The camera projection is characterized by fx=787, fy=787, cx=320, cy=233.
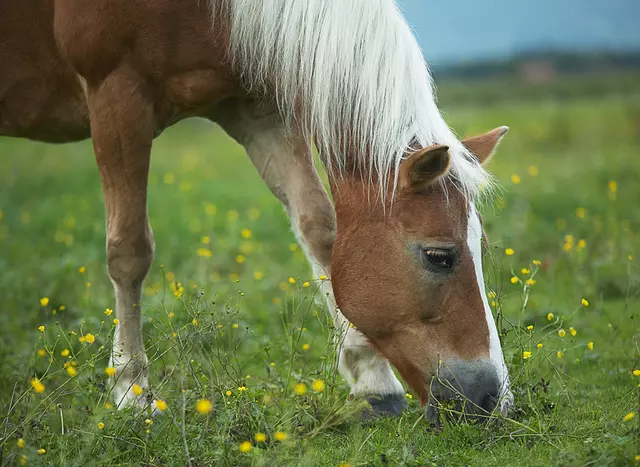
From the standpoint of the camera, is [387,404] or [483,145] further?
[387,404]

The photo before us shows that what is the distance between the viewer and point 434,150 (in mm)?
3088

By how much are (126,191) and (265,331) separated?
5.36 ft

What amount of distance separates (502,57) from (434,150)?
21.2 meters

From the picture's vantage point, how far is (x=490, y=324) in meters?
3.24

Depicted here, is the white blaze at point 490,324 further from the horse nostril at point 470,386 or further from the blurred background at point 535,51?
the blurred background at point 535,51

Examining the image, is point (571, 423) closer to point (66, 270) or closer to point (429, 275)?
point (429, 275)

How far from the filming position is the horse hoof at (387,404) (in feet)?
12.1

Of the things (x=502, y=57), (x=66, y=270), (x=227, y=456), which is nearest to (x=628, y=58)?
(x=502, y=57)

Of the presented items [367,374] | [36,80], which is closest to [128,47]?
[36,80]

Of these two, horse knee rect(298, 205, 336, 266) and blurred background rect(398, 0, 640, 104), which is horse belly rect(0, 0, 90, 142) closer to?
horse knee rect(298, 205, 336, 266)

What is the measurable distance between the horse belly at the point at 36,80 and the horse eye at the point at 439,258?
206 centimetres

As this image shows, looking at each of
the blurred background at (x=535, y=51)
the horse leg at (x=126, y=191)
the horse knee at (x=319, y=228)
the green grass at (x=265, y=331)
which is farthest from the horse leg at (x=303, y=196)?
the blurred background at (x=535, y=51)

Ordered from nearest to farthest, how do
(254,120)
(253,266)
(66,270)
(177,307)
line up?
(254,120) < (177,307) < (66,270) < (253,266)

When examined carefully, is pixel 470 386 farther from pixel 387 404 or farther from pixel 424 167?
pixel 424 167
